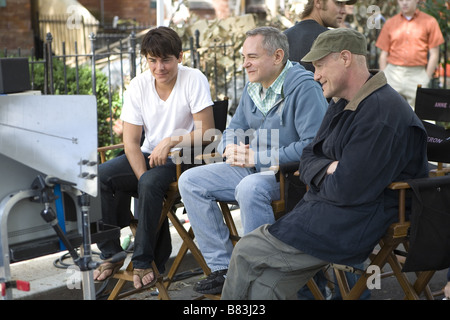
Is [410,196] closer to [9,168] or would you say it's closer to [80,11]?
[9,168]

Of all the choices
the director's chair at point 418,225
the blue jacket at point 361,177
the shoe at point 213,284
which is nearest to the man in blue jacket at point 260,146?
the shoe at point 213,284

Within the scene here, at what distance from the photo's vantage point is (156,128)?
15.0ft

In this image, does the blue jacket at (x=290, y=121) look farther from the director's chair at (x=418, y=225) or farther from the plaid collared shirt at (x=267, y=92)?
the director's chair at (x=418, y=225)

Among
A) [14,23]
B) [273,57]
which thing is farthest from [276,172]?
[14,23]

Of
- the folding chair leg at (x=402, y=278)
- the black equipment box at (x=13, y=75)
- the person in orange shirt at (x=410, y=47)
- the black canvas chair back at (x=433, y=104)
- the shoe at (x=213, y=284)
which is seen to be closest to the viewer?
the black equipment box at (x=13, y=75)

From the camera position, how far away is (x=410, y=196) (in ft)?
11.3

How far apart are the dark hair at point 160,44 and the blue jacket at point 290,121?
1.99 feet

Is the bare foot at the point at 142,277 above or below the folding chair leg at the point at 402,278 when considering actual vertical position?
below

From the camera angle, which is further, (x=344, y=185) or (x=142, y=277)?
(x=142, y=277)

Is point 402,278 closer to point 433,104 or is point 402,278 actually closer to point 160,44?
point 433,104

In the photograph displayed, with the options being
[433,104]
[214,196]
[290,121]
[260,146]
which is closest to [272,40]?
[290,121]

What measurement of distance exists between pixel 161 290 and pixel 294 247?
3.96 feet

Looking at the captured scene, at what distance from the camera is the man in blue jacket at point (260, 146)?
3.98 m

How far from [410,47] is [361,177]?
5.04 meters
